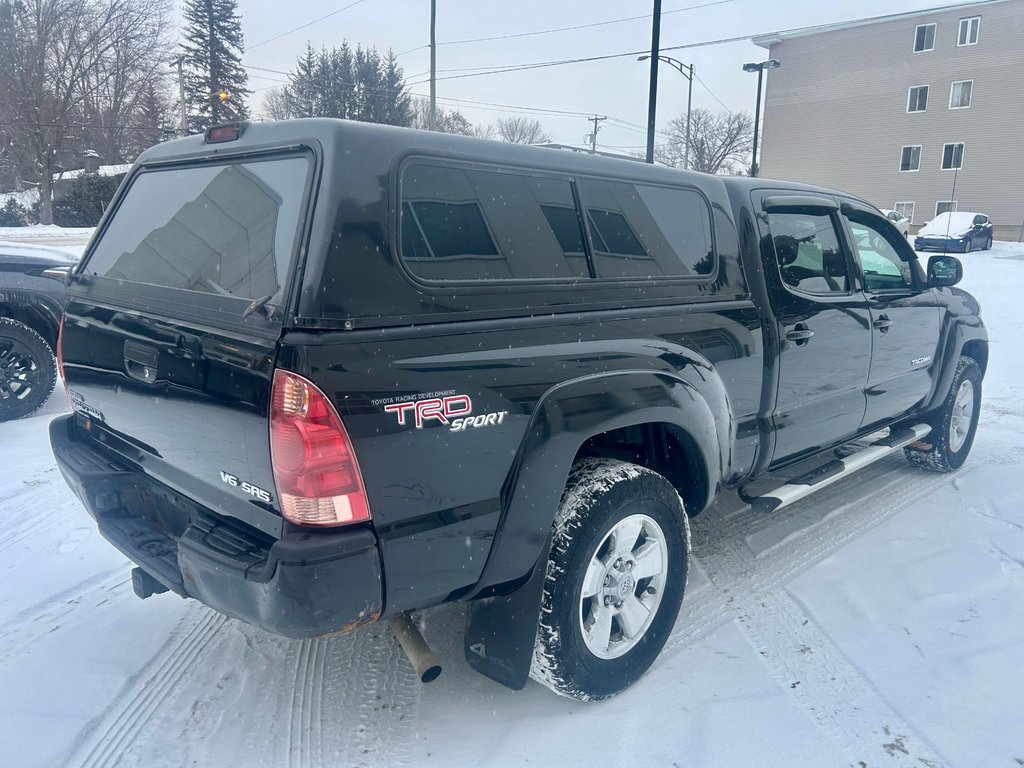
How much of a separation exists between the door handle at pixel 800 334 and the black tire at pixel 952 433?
2102 millimetres

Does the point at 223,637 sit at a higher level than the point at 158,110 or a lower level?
lower

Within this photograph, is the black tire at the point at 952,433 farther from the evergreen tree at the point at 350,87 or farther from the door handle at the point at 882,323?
the evergreen tree at the point at 350,87

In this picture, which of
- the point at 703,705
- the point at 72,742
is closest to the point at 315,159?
the point at 72,742

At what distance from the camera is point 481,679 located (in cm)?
297

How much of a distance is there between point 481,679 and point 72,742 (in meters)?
1.42

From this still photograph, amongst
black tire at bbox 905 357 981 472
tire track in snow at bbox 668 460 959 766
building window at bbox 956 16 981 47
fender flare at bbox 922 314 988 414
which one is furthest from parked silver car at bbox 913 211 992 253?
tire track in snow at bbox 668 460 959 766

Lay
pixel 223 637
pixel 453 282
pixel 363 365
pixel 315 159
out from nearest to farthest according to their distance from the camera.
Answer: pixel 363 365 < pixel 315 159 < pixel 453 282 < pixel 223 637

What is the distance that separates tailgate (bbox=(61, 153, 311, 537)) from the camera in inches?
83.5

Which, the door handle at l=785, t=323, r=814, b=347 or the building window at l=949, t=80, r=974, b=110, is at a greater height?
the building window at l=949, t=80, r=974, b=110

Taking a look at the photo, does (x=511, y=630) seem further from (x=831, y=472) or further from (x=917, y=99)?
(x=917, y=99)

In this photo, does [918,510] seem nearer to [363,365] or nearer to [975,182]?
[363,365]

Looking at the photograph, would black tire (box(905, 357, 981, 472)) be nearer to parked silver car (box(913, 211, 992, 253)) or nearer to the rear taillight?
the rear taillight

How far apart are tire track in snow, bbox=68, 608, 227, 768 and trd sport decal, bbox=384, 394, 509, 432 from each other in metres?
1.55

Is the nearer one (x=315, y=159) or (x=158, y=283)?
(x=315, y=159)
